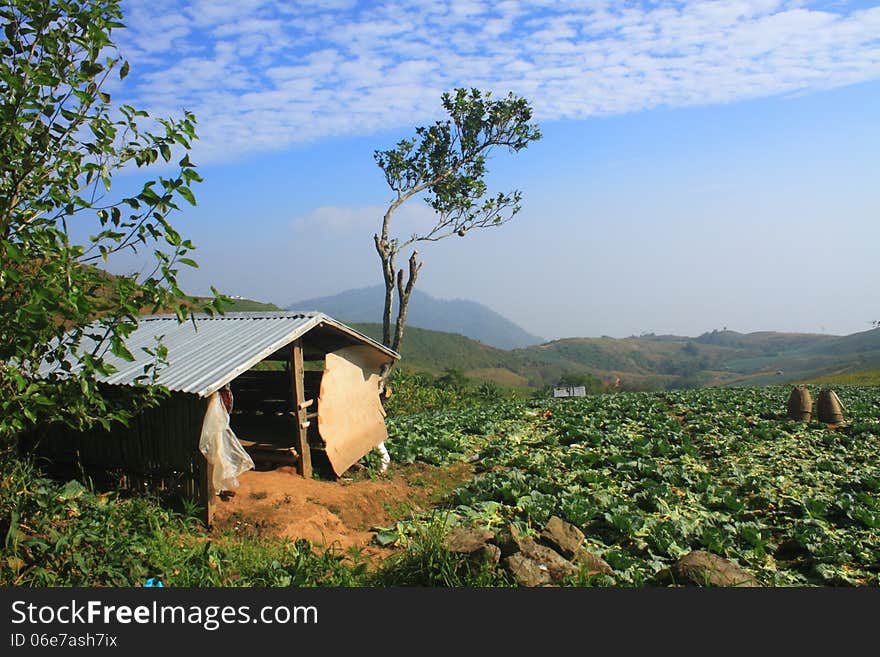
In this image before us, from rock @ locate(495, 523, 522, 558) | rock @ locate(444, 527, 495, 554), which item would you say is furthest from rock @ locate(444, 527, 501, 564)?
rock @ locate(495, 523, 522, 558)

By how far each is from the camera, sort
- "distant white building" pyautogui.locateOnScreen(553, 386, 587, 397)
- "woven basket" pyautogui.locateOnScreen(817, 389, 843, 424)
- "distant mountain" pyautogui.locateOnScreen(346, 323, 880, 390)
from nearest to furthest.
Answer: "woven basket" pyautogui.locateOnScreen(817, 389, 843, 424)
"distant white building" pyautogui.locateOnScreen(553, 386, 587, 397)
"distant mountain" pyautogui.locateOnScreen(346, 323, 880, 390)

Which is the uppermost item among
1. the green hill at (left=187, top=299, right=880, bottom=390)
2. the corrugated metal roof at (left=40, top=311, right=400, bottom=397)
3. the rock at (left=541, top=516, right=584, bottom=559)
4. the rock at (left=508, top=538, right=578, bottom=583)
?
the corrugated metal roof at (left=40, top=311, right=400, bottom=397)

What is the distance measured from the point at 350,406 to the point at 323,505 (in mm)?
2243

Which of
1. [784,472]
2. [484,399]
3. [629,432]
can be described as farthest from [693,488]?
[484,399]

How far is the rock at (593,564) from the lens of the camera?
20.0 feet

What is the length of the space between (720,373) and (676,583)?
355 feet

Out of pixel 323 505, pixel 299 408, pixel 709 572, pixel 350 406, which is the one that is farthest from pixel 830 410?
pixel 299 408

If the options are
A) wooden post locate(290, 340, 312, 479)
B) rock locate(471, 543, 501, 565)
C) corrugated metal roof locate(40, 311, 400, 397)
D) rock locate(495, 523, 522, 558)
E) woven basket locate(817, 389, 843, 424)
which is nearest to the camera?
rock locate(471, 543, 501, 565)

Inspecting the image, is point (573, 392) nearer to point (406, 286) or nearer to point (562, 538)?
point (406, 286)

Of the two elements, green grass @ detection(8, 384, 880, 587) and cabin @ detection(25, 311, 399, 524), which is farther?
cabin @ detection(25, 311, 399, 524)

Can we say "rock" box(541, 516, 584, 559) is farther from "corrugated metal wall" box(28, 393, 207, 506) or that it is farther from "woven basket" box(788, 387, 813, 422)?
"woven basket" box(788, 387, 813, 422)

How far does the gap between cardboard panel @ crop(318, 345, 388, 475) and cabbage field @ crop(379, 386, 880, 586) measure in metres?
1.35

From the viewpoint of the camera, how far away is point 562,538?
22.1 feet

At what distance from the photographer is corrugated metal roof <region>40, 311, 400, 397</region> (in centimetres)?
751
